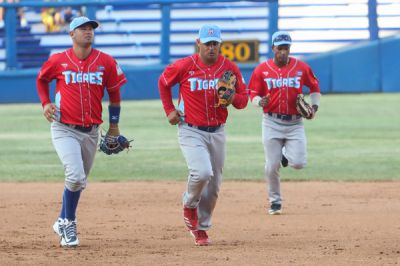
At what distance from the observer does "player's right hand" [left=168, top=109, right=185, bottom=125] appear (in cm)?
890

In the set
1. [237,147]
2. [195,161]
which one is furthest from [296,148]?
[237,147]

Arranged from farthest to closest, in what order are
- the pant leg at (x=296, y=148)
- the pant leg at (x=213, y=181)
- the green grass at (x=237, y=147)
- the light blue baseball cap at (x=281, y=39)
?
1. the green grass at (x=237, y=147)
2. the pant leg at (x=296, y=148)
3. the light blue baseball cap at (x=281, y=39)
4. the pant leg at (x=213, y=181)

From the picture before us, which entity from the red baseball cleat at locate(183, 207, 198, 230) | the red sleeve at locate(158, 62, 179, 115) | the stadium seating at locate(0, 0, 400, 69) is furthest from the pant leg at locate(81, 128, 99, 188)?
the stadium seating at locate(0, 0, 400, 69)

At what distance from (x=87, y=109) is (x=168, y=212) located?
2727 mm

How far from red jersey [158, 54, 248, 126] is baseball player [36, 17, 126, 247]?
1.64ft

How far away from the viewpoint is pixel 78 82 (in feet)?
28.8

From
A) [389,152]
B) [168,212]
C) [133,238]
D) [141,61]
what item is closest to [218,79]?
[133,238]

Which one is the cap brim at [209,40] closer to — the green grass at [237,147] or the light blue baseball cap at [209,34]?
the light blue baseball cap at [209,34]

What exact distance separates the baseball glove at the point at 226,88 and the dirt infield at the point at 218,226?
3.86 feet

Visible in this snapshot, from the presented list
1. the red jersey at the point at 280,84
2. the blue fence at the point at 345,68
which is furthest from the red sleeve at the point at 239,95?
the blue fence at the point at 345,68

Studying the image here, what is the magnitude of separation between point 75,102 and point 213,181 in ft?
4.39

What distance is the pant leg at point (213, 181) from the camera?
9039 mm

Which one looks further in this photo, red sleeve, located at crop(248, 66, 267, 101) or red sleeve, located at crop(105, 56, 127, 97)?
red sleeve, located at crop(248, 66, 267, 101)

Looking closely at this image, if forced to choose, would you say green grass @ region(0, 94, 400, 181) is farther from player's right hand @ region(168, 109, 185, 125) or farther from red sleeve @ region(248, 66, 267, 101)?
player's right hand @ region(168, 109, 185, 125)
